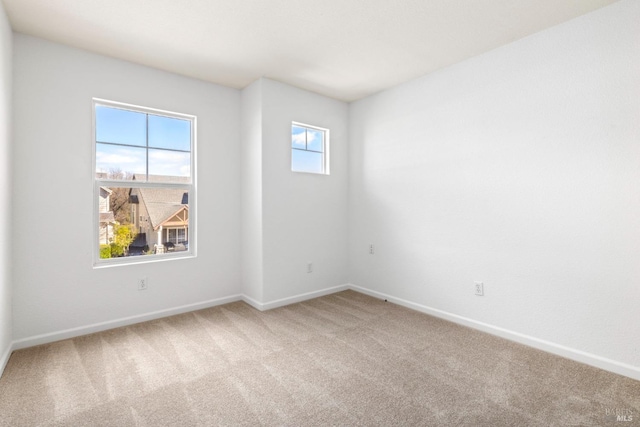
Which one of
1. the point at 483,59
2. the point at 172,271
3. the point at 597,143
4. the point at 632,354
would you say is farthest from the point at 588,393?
the point at 172,271

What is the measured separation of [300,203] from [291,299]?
1.18m

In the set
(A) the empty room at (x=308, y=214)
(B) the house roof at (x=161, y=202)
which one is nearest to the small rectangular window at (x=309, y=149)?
(A) the empty room at (x=308, y=214)

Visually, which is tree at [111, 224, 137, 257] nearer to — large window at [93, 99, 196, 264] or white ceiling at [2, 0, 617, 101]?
large window at [93, 99, 196, 264]

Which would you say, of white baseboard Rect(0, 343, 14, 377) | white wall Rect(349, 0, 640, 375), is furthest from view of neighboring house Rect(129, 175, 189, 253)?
white wall Rect(349, 0, 640, 375)

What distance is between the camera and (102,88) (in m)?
2.94

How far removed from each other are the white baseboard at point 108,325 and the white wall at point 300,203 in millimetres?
739

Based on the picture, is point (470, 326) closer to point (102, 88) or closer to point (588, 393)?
point (588, 393)

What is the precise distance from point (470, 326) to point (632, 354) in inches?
44.4

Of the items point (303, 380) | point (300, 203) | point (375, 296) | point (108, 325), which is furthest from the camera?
point (375, 296)

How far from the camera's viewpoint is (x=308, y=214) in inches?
156

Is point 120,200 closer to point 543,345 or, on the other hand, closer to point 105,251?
point 105,251

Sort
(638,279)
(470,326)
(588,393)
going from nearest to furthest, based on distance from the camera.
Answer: (588,393)
(638,279)
(470,326)

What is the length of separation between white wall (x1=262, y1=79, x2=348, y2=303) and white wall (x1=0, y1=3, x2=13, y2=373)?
2.08 m

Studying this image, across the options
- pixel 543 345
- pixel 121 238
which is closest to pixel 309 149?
pixel 121 238
